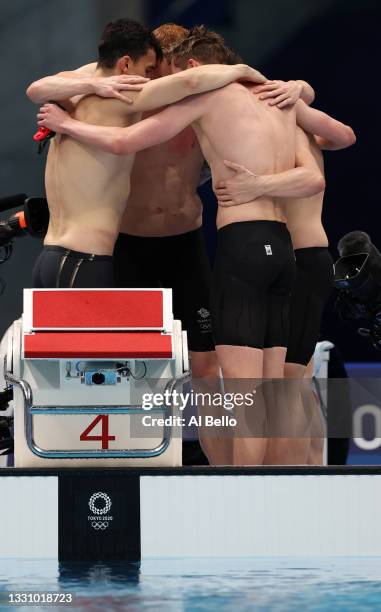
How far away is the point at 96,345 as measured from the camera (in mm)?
3875

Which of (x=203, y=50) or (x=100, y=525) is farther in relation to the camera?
(x=203, y=50)

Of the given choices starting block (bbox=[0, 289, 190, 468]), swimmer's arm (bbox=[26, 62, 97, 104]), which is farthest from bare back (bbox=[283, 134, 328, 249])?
starting block (bbox=[0, 289, 190, 468])

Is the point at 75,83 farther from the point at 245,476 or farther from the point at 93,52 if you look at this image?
the point at 93,52

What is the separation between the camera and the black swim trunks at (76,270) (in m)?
4.40

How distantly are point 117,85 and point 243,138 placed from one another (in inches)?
18.4

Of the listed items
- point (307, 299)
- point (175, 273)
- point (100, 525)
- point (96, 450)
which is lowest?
point (100, 525)

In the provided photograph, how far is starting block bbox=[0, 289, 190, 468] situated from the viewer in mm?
3900

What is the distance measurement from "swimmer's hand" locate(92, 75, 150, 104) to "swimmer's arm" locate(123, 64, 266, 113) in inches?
1.3

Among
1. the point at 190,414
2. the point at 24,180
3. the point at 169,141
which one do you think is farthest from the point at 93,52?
the point at 190,414

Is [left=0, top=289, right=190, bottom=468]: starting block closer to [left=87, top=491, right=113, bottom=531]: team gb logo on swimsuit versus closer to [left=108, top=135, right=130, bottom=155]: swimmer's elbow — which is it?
[left=87, top=491, right=113, bottom=531]: team gb logo on swimsuit

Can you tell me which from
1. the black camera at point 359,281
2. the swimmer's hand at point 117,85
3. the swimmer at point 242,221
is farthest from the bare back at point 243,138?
the black camera at point 359,281

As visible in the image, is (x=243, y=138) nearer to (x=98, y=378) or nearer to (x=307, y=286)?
(x=307, y=286)

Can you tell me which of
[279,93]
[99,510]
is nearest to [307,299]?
[279,93]

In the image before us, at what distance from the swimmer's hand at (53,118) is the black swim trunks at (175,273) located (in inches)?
23.3
